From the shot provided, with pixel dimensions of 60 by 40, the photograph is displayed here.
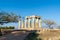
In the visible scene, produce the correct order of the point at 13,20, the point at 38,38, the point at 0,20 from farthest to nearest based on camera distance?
the point at 13,20, the point at 0,20, the point at 38,38

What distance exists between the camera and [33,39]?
49.8 ft

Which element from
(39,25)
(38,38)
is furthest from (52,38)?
(39,25)

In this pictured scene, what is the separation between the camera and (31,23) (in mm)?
39750

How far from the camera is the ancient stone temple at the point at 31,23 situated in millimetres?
38688

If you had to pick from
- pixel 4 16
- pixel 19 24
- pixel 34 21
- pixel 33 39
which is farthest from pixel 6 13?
pixel 33 39

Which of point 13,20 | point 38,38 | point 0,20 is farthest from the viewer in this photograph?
point 13,20

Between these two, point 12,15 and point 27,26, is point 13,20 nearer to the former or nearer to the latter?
point 12,15

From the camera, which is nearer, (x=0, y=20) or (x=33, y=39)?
(x=33, y=39)

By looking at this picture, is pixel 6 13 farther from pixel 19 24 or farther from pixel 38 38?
pixel 38 38

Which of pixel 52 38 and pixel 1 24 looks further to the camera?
pixel 1 24

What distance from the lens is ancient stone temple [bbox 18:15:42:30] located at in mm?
38688

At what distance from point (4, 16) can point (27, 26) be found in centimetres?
611

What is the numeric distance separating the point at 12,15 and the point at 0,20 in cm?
430

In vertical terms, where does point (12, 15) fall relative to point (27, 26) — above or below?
above
